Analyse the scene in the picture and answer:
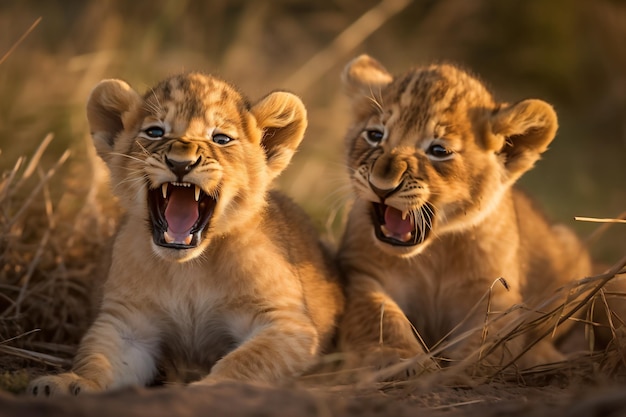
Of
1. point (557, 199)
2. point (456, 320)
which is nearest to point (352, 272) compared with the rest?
point (456, 320)

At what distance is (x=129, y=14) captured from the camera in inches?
350

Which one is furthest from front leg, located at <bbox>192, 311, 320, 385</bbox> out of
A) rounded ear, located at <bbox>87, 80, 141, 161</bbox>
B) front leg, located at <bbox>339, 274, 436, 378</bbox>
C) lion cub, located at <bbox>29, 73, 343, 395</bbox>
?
rounded ear, located at <bbox>87, 80, 141, 161</bbox>

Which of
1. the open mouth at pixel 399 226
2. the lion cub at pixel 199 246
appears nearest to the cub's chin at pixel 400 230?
the open mouth at pixel 399 226

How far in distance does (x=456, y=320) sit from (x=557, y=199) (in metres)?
4.40

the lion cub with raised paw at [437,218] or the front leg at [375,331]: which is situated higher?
the lion cub with raised paw at [437,218]

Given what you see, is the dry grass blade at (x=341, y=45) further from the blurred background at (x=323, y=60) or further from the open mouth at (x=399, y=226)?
the open mouth at (x=399, y=226)

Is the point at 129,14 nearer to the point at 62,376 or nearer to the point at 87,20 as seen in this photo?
the point at 87,20

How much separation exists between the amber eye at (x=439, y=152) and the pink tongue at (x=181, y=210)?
1186 mm

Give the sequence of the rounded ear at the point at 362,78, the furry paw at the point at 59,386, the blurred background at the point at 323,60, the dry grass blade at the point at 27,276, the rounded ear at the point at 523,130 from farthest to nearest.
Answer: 1. the blurred background at the point at 323,60
2. the rounded ear at the point at 362,78
3. the dry grass blade at the point at 27,276
4. the rounded ear at the point at 523,130
5. the furry paw at the point at 59,386

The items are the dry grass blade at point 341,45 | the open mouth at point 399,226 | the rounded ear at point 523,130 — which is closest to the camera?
the open mouth at point 399,226

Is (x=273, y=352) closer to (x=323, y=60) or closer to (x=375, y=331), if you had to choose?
(x=375, y=331)

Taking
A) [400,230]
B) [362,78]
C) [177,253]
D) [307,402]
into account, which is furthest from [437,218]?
[307,402]

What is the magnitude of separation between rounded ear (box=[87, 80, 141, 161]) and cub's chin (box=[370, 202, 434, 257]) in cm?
128

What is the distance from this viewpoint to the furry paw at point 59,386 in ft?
12.1
